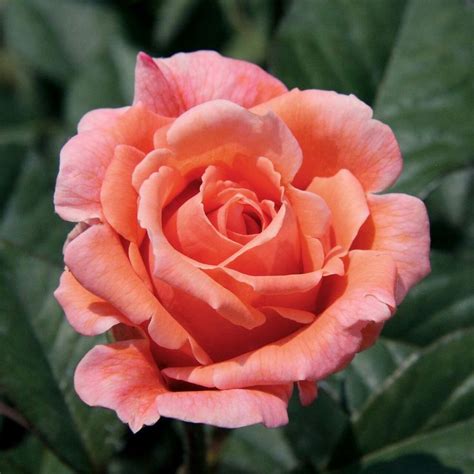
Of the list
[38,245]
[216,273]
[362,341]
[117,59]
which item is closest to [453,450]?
[362,341]

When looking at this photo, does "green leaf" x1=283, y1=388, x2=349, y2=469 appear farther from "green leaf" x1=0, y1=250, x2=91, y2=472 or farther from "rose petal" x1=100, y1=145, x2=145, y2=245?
"rose petal" x1=100, y1=145, x2=145, y2=245

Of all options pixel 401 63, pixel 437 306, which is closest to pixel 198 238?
pixel 437 306

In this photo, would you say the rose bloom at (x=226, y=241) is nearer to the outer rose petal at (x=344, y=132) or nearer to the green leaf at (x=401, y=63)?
the outer rose petal at (x=344, y=132)

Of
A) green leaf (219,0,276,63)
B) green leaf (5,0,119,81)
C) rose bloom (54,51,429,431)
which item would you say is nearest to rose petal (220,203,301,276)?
rose bloom (54,51,429,431)

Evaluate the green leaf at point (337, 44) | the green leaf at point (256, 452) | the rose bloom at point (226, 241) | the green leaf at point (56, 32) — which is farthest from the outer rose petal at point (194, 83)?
the green leaf at point (56, 32)

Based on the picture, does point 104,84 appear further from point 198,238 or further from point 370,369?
point 198,238

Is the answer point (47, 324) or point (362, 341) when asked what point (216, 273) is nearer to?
point (362, 341)
